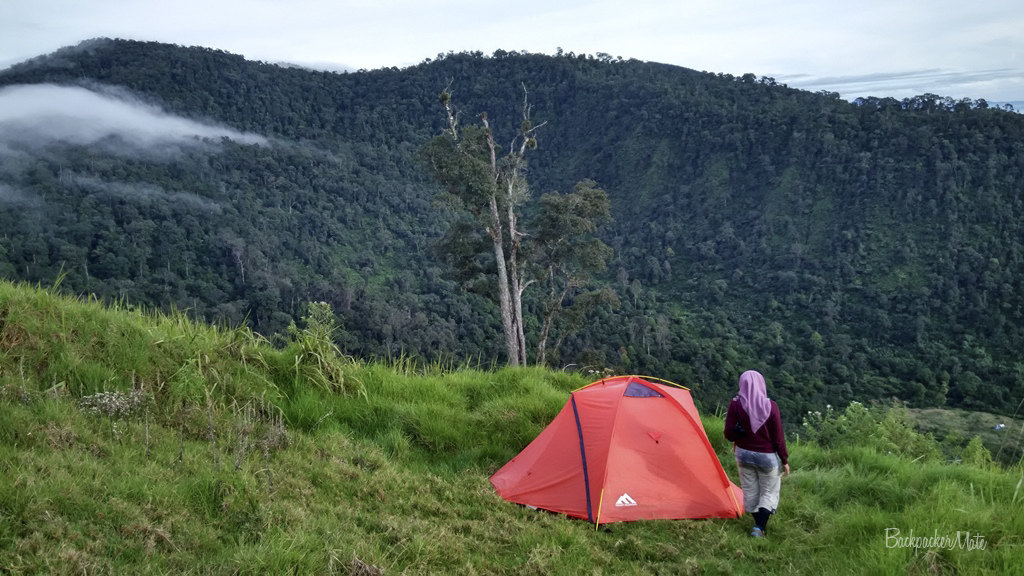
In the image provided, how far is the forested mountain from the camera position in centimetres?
4241

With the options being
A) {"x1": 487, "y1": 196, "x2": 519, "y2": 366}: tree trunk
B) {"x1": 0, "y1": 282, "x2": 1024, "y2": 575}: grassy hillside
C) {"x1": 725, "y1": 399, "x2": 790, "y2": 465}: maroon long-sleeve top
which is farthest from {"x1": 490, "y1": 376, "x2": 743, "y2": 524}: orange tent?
{"x1": 487, "y1": 196, "x2": 519, "y2": 366}: tree trunk

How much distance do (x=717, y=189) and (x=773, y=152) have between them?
7804 mm

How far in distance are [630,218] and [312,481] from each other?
3142 inches

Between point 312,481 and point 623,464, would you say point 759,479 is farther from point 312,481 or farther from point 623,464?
A: point 312,481

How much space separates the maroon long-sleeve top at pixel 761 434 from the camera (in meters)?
4.21

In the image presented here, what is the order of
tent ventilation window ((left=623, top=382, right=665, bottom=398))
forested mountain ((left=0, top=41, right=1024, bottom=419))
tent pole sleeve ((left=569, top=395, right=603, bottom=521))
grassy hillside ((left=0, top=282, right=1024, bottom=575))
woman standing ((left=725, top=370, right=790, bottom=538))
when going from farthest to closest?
forested mountain ((left=0, top=41, right=1024, bottom=419)) → tent ventilation window ((left=623, top=382, right=665, bottom=398)) → tent pole sleeve ((left=569, top=395, right=603, bottom=521)) → woman standing ((left=725, top=370, right=790, bottom=538)) → grassy hillside ((left=0, top=282, right=1024, bottom=575))

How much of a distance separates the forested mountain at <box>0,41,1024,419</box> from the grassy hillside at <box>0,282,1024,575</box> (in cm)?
1255

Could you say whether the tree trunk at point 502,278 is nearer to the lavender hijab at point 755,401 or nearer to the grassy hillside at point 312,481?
the grassy hillside at point 312,481

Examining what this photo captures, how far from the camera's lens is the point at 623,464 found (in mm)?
4621

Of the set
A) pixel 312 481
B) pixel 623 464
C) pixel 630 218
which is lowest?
pixel 630 218

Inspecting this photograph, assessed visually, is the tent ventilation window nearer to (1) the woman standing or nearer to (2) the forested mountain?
(1) the woman standing

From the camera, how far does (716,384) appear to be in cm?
3631

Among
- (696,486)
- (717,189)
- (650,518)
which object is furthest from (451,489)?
(717,189)

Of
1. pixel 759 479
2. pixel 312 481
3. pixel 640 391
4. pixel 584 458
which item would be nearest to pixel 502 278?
pixel 640 391
